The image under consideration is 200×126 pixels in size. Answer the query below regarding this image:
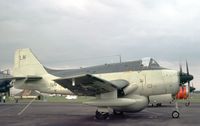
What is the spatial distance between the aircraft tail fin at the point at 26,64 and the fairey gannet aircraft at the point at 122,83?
90cm

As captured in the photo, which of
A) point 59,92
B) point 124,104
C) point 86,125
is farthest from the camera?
point 59,92

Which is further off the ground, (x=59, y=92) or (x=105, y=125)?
(x=59, y=92)

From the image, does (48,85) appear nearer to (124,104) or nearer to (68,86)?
(68,86)

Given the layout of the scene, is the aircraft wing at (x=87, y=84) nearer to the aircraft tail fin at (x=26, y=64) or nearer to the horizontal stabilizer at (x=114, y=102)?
the horizontal stabilizer at (x=114, y=102)

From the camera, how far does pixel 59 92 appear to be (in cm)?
2086

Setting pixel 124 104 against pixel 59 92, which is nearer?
pixel 124 104

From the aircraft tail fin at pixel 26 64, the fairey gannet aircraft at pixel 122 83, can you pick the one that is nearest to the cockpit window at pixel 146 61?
the fairey gannet aircraft at pixel 122 83

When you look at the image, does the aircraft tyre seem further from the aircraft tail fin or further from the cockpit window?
the aircraft tail fin

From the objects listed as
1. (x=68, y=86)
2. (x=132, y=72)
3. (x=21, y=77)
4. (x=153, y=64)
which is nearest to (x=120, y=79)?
(x=132, y=72)

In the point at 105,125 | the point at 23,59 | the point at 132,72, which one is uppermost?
the point at 23,59

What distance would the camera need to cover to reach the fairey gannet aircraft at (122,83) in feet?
55.8

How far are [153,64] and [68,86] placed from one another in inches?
223

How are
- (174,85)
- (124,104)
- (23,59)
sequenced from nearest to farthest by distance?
(124,104), (174,85), (23,59)

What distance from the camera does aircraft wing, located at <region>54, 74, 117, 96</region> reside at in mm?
15769
